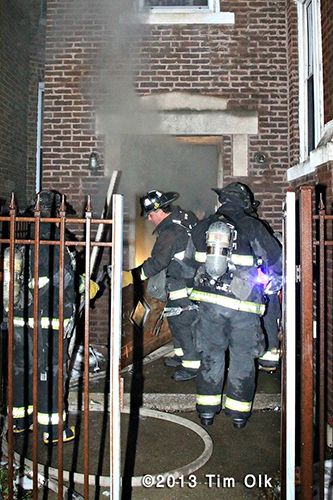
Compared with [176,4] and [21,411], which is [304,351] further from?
[176,4]

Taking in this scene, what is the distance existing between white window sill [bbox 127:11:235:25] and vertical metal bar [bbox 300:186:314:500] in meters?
4.89

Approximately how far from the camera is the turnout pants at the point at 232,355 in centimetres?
427

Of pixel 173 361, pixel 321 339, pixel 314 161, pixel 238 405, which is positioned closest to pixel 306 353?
pixel 321 339

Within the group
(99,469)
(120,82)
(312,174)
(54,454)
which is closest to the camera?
(99,469)

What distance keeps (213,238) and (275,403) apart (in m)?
2.07

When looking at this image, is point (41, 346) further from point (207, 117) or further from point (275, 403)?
point (207, 117)

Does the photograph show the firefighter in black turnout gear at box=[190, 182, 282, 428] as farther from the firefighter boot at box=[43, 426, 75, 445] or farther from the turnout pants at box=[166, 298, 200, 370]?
the firefighter boot at box=[43, 426, 75, 445]

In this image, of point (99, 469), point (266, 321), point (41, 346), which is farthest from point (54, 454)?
point (266, 321)

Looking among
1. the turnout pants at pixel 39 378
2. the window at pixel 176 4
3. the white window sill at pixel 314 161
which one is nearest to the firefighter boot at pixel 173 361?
the turnout pants at pixel 39 378

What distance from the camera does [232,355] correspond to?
4355 millimetres

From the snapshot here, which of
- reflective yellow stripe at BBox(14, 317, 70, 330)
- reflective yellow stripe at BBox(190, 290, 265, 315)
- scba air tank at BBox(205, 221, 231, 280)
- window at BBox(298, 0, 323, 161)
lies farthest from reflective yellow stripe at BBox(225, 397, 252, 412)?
window at BBox(298, 0, 323, 161)

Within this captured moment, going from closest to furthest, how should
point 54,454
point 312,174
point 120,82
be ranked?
point 54,454, point 312,174, point 120,82

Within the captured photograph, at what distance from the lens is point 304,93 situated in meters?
6.21

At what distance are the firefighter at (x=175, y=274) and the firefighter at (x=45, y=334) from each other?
141cm
